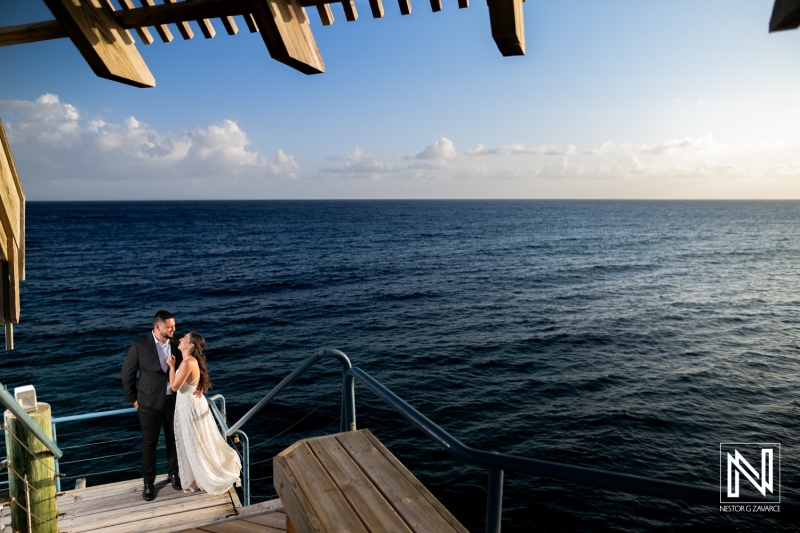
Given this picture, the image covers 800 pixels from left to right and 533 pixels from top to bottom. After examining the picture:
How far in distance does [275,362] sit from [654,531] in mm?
15767

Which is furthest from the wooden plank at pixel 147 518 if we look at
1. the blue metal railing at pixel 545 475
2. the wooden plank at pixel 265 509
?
the blue metal railing at pixel 545 475

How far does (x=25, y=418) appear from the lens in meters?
4.36

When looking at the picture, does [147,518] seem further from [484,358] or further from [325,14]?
[484,358]

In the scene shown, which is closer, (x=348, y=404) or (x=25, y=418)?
(x=348, y=404)

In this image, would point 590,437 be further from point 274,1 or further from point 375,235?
point 375,235

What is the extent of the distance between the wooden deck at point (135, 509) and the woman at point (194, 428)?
0.19 meters

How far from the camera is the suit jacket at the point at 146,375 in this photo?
550 cm

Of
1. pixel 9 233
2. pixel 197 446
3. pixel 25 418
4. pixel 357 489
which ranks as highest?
pixel 9 233

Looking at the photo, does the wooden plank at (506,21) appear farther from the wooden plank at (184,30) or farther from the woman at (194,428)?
the woman at (194,428)

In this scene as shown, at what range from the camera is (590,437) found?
620 inches

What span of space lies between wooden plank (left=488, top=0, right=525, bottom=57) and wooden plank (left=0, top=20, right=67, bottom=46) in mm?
1671

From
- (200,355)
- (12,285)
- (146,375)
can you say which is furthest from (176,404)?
(12,285)

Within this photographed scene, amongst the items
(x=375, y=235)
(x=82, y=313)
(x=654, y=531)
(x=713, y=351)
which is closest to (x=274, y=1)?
(x=654, y=531)

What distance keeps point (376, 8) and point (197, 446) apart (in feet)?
17.1
